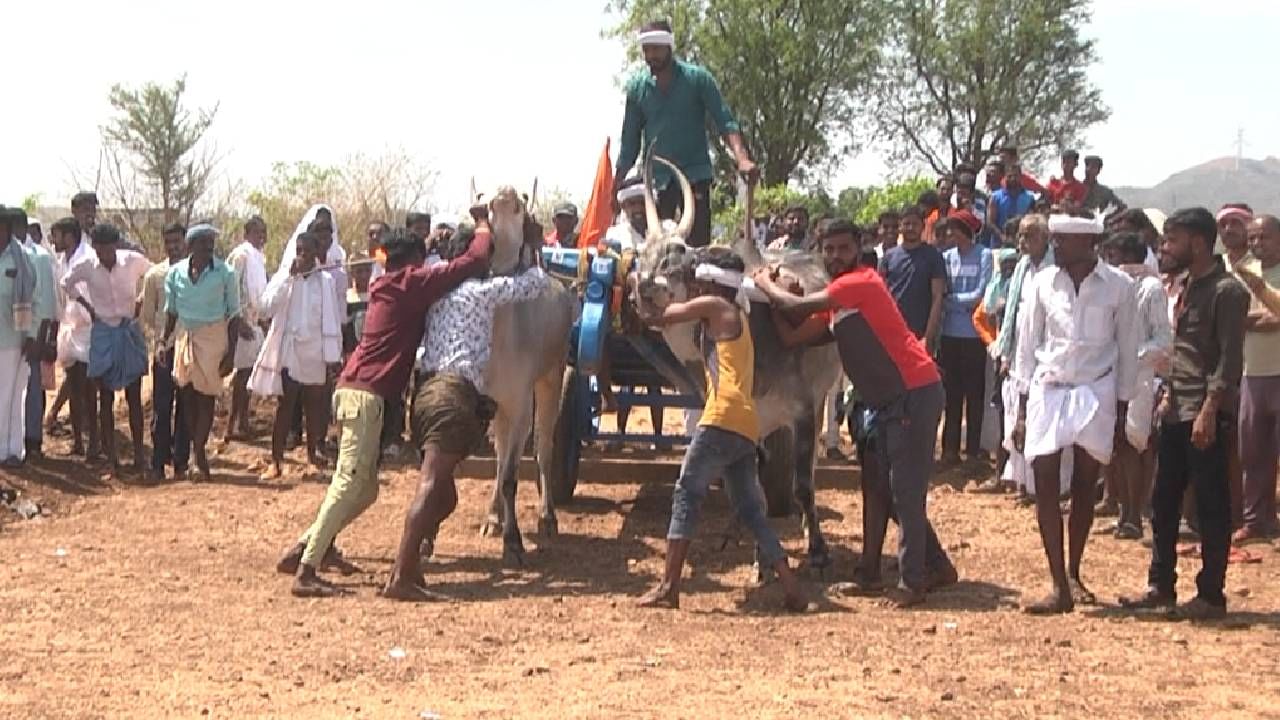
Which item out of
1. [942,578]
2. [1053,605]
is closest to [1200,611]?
[1053,605]

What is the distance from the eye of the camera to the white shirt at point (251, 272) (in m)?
13.8

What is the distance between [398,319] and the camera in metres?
8.52

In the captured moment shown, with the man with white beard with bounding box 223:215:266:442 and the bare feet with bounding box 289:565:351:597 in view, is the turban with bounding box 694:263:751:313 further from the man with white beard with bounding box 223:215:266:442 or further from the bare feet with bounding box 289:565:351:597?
the man with white beard with bounding box 223:215:266:442

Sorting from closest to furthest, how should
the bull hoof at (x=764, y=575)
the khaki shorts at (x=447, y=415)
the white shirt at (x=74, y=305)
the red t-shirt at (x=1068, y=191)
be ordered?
1. the khaki shorts at (x=447, y=415)
2. the bull hoof at (x=764, y=575)
3. the white shirt at (x=74, y=305)
4. the red t-shirt at (x=1068, y=191)

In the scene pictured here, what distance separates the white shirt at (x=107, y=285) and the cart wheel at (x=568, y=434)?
13.8 ft

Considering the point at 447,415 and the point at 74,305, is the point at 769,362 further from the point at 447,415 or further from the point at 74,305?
the point at 74,305

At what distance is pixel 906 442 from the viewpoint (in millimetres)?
8148

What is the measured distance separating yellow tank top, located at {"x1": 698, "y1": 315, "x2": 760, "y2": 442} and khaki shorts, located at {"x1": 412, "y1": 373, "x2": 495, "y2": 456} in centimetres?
129

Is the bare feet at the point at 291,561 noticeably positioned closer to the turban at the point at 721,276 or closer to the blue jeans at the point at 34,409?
the turban at the point at 721,276

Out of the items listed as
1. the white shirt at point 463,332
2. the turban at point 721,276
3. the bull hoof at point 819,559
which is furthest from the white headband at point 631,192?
the bull hoof at point 819,559

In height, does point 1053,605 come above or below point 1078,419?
below

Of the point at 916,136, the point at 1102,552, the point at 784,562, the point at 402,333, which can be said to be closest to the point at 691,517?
the point at 784,562

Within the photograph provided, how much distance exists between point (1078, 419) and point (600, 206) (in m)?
4.01

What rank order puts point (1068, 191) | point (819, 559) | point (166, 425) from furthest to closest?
point (1068, 191) < point (166, 425) < point (819, 559)
